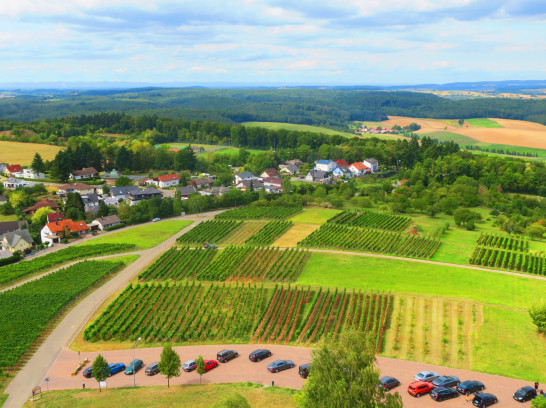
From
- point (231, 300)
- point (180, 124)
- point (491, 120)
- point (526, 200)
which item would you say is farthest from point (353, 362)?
point (491, 120)

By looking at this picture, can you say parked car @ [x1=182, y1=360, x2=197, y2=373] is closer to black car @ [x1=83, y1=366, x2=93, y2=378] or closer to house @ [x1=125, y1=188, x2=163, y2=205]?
black car @ [x1=83, y1=366, x2=93, y2=378]

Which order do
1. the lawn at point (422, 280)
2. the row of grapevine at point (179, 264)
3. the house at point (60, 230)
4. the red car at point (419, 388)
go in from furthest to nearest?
the house at point (60, 230), the row of grapevine at point (179, 264), the lawn at point (422, 280), the red car at point (419, 388)

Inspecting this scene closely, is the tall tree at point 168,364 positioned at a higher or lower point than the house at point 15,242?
higher

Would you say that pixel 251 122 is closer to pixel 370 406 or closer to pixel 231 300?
pixel 231 300

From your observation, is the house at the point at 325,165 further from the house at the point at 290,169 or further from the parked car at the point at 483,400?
the parked car at the point at 483,400

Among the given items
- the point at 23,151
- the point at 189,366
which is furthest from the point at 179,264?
the point at 23,151

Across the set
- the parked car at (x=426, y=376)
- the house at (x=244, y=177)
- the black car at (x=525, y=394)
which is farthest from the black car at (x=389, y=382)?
the house at (x=244, y=177)

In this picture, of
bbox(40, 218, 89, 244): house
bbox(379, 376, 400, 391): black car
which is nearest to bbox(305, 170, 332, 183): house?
bbox(40, 218, 89, 244): house
